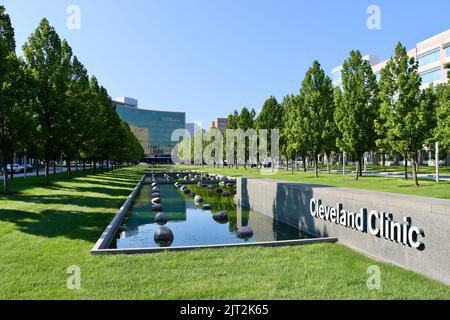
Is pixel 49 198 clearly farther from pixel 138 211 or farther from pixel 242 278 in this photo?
pixel 242 278

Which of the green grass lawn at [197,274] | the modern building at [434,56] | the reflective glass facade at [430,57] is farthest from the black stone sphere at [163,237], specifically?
the reflective glass facade at [430,57]

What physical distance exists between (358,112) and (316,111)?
10.1 m

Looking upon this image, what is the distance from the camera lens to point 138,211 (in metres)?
22.0

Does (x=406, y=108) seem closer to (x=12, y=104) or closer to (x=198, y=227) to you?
(x=198, y=227)

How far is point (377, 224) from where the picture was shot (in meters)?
10.5

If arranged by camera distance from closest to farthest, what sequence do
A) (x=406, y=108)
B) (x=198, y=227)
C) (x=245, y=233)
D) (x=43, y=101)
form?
(x=245, y=233), (x=198, y=227), (x=406, y=108), (x=43, y=101)

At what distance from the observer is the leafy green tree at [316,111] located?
146ft

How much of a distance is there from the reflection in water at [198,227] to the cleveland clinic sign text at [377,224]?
2374 millimetres

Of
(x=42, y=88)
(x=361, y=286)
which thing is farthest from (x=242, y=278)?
(x=42, y=88)

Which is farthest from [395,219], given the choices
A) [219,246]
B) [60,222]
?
[60,222]

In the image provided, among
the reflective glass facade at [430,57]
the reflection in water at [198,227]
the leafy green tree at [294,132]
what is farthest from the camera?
the reflective glass facade at [430,57]

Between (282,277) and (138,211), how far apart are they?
15086 mm

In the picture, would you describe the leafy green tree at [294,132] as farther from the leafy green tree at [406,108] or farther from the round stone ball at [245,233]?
the round stone ball at [245,233]

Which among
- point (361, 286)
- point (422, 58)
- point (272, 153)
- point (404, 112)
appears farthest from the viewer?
point (422, 58)
